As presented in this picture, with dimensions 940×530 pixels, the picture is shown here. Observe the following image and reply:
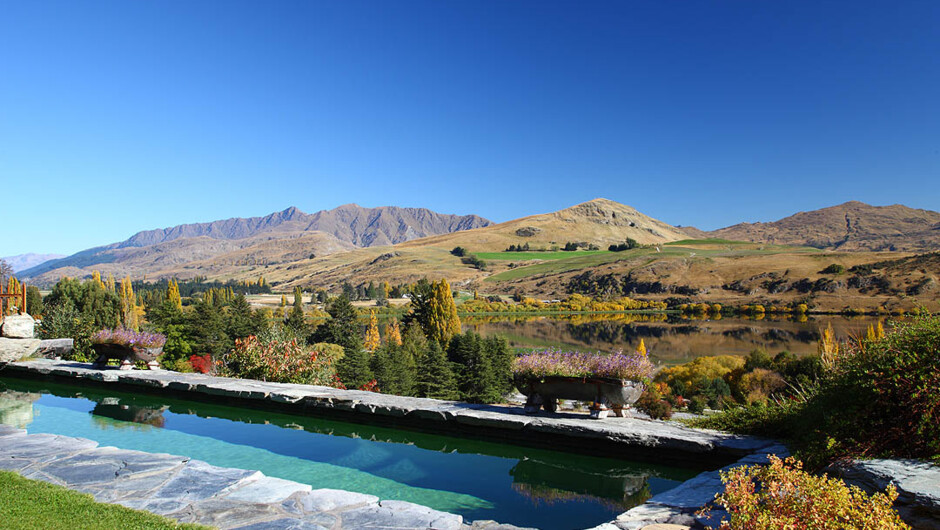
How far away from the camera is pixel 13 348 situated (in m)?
10.8

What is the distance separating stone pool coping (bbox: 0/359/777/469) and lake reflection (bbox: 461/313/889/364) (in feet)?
83.6

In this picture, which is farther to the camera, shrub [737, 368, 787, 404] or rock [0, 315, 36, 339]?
shrub [737, 368, 787, 404]

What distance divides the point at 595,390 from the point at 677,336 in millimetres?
44062

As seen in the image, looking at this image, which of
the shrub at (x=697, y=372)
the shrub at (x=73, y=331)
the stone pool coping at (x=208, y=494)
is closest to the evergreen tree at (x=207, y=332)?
the shrub at (x=73, y=331)

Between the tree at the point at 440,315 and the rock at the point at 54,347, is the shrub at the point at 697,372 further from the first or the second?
the rock at the point at 54,347

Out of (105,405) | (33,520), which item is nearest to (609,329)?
(105,405)

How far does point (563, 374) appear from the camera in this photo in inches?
252

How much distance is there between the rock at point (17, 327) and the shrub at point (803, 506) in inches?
533

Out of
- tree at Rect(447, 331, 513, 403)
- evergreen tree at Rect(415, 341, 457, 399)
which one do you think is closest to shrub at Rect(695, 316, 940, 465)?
tree at Rect(447, 331, 513, 403)

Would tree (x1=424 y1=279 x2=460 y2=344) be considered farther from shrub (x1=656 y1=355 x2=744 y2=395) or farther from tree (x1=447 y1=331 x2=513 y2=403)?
shrub (x1=656 y1=355 x2=744 y2=395)

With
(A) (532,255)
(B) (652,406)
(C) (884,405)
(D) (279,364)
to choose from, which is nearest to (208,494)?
(C) (884,405)

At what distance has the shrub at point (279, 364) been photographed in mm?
10750

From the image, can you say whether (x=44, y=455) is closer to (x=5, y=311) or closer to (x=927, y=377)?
(x=927, y=377)

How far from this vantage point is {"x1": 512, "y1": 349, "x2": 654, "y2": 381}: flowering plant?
20.3 feet
